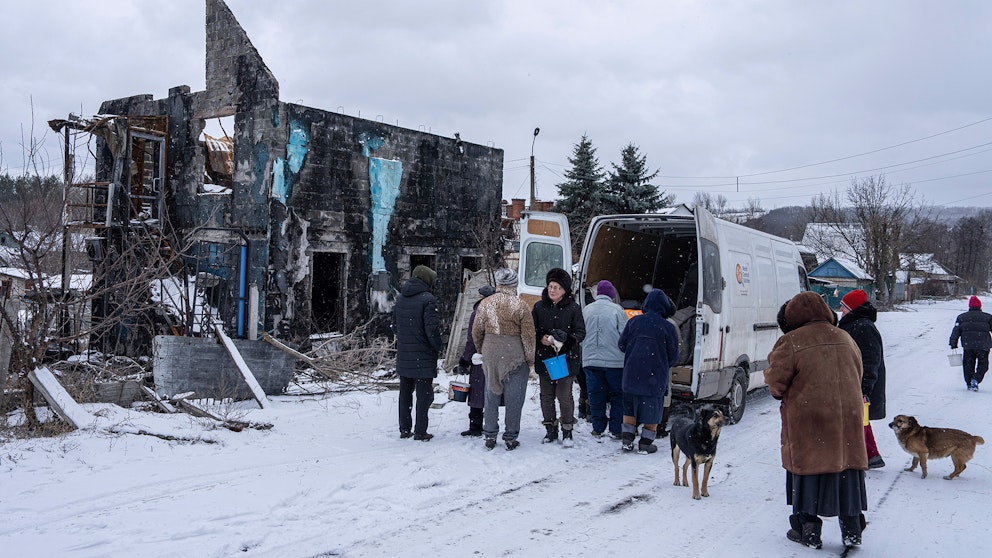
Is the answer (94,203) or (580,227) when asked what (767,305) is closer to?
(94,203)

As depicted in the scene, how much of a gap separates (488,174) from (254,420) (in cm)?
1223

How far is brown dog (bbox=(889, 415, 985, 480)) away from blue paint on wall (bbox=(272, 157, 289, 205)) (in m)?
11.6

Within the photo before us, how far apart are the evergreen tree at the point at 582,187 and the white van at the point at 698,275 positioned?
684 inches

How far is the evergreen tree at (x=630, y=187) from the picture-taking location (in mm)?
28188

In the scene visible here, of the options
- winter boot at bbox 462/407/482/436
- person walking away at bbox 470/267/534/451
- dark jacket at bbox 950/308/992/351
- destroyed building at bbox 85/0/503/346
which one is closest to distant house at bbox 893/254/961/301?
dark jacket at bbox 950/308/992/351

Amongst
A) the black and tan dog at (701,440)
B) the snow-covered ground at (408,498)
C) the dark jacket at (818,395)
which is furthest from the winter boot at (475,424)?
the dark jacket at (818,395)

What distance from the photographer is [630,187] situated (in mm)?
28203

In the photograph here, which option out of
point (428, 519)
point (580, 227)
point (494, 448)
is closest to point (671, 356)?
point (494, 448)

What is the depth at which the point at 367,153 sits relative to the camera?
15516 mm

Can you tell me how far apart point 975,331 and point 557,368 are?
28.9 ft

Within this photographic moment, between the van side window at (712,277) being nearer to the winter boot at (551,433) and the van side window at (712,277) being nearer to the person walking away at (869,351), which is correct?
the person walking away at (869,351)

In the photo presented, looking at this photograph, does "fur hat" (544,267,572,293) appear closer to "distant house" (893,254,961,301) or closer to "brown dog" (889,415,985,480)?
"brown dog" (889,415,985,480)

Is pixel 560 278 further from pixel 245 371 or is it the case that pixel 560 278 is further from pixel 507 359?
pixel 245 371

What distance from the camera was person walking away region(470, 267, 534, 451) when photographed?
6.81 metres
